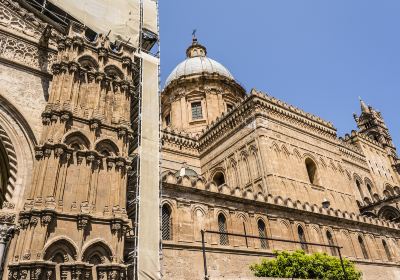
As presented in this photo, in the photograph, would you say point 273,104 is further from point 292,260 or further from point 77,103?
point 77,103

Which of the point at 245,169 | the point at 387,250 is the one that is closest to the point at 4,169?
the point at 245,169

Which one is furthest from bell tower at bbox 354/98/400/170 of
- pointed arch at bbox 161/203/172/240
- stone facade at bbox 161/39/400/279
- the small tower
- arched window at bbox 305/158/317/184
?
pointed arch at bbox 161/203/172/240

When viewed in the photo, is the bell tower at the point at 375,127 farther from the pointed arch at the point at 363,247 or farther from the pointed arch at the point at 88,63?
the pointed arch at the point at 88,63

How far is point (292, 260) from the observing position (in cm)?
1541

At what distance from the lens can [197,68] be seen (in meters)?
36.2

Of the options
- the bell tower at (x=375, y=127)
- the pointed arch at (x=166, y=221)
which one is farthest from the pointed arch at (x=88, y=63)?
the bell tower at (x=375, y=127)

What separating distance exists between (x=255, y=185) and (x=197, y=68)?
17667mm

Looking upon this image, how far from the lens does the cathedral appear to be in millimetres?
9875

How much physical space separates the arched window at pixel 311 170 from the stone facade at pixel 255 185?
91 millimetres

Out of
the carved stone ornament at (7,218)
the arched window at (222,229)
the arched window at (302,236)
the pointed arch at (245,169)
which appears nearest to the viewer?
the carved stone ornament at (7,218)

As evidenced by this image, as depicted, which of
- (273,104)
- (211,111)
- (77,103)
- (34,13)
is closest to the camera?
(77,103)

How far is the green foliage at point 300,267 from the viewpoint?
14.9 metres

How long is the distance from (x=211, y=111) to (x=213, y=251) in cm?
1919

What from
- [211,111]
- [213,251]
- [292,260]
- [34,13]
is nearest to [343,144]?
[211,111]
